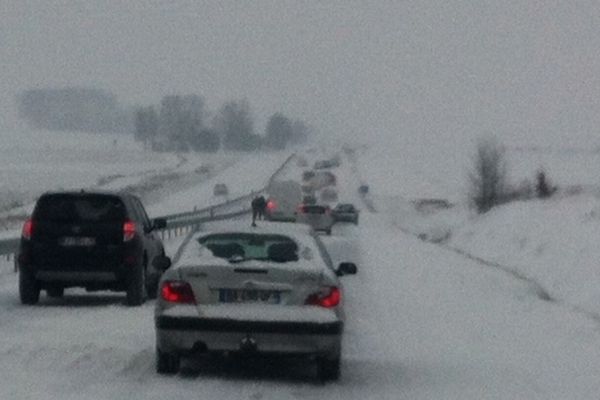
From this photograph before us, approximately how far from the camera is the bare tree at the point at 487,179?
70.9 m

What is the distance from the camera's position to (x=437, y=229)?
6712 cm

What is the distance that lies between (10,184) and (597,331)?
295 feet

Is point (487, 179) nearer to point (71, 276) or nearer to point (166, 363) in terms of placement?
point (71, 276)

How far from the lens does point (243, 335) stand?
11.8 meters

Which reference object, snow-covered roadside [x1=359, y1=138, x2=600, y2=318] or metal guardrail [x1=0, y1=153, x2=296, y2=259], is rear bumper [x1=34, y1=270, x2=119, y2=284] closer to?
metal guardrail [x1=0, y1=153, x2=296, y2=259]

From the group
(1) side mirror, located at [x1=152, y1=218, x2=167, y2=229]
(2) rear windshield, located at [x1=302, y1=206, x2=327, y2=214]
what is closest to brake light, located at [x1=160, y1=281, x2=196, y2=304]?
(1) side mirror, located at [x1=152, y1=218, x2=167, y2=229]

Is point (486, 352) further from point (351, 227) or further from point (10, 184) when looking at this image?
point (10, 184)

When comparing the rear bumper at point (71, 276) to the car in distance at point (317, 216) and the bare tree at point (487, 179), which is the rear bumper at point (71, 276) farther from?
the bare tree at point (487, 179)

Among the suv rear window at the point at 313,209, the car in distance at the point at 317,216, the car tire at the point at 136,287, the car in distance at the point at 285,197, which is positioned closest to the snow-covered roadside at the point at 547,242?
the car in distance at the point at 317,216

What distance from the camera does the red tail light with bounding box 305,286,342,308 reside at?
11.9m

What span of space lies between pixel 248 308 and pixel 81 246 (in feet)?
26.8

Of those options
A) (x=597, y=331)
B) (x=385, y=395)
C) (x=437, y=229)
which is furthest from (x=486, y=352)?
(x=437, y=229)

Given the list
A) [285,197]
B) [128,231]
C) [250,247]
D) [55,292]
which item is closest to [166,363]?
[250,247]

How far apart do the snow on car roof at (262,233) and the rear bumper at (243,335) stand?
51cm
